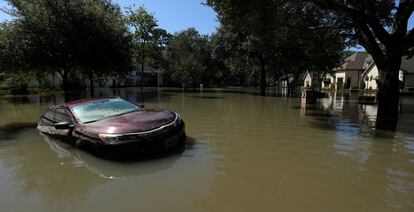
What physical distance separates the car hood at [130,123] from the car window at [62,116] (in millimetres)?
959

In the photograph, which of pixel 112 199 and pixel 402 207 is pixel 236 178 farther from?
pixel 402 207

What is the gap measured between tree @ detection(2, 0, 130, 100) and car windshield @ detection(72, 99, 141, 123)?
7.92 m

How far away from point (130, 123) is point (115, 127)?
13.7 inches

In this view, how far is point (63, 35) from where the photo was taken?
15.7 meters

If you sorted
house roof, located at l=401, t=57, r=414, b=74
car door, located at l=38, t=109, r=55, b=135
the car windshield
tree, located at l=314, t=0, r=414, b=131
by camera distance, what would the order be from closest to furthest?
the car windshield → car door, located at l=38, t=109, r=55, b=135 → tree, located at l=314, t=0, r=414, b=131 → house roof, located at l=401, t=57, r=414, b=74

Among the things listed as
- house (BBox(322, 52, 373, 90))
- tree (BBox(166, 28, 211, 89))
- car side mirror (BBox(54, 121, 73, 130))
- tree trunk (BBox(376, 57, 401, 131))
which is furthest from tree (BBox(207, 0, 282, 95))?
house (BBox(322, 52, 373, 90))

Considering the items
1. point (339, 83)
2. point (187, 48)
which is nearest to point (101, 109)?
point (339, 83)

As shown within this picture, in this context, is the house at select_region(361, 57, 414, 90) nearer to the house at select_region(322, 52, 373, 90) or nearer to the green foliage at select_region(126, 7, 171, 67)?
the house at select_region(322, 52, 373, 90)

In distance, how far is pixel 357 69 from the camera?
55.0 meters

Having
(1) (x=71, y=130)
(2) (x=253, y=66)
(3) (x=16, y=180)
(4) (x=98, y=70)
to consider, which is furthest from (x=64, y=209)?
(2) (x=253, y=66)

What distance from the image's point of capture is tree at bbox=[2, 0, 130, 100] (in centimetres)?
1512

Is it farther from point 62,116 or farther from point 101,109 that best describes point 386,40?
point 62,116

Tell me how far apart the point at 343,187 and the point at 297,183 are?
28.6 inches

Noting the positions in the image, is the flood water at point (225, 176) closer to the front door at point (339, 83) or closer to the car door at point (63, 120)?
the car door at point (63, 120)
